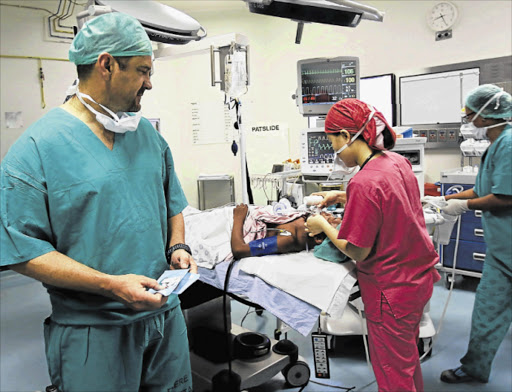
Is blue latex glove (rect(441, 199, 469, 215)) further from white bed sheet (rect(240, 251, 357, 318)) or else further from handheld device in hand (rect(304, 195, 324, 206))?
white bed sheet (rect(240, 251, 357, 318))

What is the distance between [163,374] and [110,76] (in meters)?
0.88

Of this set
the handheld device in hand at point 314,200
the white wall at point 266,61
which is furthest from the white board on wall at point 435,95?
the handheld device in hand at point 314,200

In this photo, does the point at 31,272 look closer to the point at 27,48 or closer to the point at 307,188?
the point at 307,188

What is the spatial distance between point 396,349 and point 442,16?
376 centimetres

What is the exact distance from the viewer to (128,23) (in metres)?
1.21

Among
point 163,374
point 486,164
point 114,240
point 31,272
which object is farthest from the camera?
point 486,164

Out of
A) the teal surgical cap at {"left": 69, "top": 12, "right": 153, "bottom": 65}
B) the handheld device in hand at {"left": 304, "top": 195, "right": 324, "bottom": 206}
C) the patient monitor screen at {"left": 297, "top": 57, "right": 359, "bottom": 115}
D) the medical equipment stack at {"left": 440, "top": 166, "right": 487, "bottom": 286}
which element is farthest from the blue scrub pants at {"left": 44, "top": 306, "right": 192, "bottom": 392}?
the medical equipment stack at {"left": 440, "top": 166, "right": 487, "bottom": 286}

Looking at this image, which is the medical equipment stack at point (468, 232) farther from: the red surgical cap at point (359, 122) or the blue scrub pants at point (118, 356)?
the blue scrub pants at point (118, 356)

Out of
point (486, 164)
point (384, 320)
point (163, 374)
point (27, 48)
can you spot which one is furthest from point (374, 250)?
point (27, 48)

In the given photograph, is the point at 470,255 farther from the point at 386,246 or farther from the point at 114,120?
the point at 114,120

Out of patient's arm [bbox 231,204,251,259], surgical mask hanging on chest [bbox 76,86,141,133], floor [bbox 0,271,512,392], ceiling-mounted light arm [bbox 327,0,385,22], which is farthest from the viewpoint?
floor [bbox 0,271,512,392]

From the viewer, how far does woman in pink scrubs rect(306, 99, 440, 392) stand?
1.63m

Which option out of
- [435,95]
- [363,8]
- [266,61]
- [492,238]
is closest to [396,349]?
[492,238]

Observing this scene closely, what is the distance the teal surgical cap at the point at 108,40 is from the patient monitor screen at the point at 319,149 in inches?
83.3
